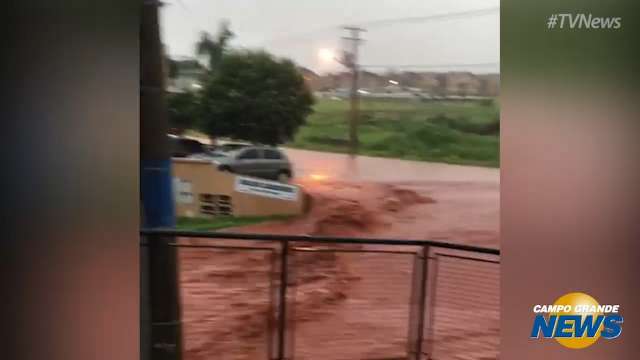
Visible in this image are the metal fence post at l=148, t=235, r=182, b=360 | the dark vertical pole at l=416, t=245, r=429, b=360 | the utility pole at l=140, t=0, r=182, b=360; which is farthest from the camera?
the dark vertical pole at l=416, t=245, r=429, b=360

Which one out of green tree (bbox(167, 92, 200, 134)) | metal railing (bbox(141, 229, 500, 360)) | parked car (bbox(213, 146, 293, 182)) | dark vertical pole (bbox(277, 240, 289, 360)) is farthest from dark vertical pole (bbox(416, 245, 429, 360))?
green tree (bbox(167, 92, 200, 134))

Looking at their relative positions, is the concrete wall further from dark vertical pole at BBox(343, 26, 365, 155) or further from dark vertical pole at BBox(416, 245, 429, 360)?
dark vertical pole at BBox(416, 245, 429, 360)

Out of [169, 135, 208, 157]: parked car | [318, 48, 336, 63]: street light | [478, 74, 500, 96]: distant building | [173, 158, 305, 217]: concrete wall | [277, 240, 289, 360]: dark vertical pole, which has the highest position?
[318, 48, 336, 63]: street light

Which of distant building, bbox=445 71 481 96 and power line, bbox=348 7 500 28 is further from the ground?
power line, bbox=348 7 500 28

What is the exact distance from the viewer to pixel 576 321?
2.64 meters

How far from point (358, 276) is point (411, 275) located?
242 mm

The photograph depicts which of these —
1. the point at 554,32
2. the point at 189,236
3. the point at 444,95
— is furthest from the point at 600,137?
the point at 189,236

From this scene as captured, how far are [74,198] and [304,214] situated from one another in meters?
0.84

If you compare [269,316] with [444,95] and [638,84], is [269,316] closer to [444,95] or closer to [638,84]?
[444,95]

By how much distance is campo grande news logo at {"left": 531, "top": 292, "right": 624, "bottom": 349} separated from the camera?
264cm

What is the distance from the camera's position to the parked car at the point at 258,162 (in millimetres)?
2662

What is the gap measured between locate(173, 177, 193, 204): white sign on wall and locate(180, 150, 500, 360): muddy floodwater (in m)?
0.18

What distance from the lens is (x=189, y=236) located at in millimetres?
2727

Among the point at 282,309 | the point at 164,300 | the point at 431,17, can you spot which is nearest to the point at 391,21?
the point at 431,17
